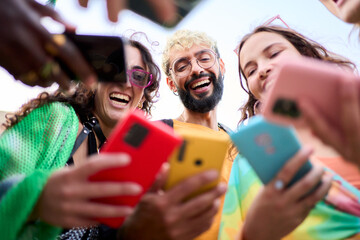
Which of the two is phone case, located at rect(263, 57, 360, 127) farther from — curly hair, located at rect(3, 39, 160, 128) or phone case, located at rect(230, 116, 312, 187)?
curly hair, located at rect(3, 39, 160, 128)

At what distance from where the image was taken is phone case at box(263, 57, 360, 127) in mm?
567

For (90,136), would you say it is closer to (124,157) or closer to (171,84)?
(124,157)

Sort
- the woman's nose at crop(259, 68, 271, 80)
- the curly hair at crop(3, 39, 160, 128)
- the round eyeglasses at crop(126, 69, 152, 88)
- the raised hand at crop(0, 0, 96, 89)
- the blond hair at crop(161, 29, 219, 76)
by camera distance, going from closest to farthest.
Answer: the raised hand at crop(0, 0, 96, 89) < the curly hair at crop(3, 39, 160, 128) < the woman's nose at crop(259, 68, 271, 80) < the round eyeglasses at crop(126, 69, 152, 88) < the blond hair at crop(161, 29, 219, 76)

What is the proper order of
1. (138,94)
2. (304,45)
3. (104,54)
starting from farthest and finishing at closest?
(138,94)
(304,45)
(104,54)

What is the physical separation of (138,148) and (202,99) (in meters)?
1.83

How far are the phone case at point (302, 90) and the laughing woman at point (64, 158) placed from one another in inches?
15.7

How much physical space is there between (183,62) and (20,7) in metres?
1.96

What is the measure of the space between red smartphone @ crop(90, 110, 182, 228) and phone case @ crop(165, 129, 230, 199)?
0.07 meters

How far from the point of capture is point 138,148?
2.14 feet

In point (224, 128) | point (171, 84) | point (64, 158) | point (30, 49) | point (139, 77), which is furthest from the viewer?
point (171, 84)

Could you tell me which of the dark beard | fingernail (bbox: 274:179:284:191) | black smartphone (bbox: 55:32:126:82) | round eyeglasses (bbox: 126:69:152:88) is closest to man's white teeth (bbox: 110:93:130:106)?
round eyeglasses (bbox: 126:69:152:88)

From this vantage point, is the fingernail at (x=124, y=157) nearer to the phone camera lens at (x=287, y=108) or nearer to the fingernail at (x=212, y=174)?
the fingernail at (x=212, y=174)

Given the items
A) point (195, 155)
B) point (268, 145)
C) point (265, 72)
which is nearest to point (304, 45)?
point (265, 72)

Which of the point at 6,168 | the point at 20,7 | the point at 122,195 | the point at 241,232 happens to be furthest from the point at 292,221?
the point at 6,168
